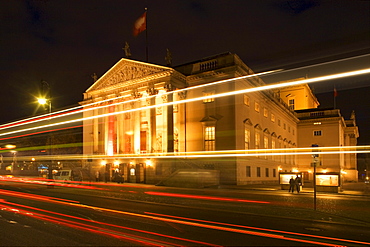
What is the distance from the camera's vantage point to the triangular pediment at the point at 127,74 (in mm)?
41200

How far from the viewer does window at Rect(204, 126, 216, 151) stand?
39281mm

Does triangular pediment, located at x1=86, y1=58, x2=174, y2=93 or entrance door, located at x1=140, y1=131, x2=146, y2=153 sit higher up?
triangular pediment, located at x1=86, y1=58, x2=174, y2=93

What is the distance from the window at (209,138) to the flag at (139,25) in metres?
15.0

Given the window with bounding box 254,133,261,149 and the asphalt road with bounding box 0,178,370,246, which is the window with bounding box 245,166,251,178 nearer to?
the window with bounding box 254,133,261,149

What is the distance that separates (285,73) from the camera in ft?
72.5

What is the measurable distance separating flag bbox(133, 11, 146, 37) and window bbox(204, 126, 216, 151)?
14957 mm

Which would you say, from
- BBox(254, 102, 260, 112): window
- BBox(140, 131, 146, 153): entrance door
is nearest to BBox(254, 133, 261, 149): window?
BBox(254, 102, 260, 112): window

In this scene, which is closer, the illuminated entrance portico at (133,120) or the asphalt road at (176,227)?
the asphalt road at (176,227)

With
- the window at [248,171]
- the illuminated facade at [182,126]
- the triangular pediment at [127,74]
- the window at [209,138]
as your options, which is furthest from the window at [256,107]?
the triangular pediment at [127,74]

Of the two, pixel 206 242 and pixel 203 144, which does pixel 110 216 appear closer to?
pixel 206 242

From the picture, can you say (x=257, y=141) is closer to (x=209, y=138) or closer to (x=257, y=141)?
(x=257, y=141)

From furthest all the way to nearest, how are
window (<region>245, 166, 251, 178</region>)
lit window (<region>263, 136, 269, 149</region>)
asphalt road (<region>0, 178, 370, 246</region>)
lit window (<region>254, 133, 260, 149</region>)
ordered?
lit window (<region>263, 136, 269, 149</region>)
lit window (<region>254, 133, 260, 149</region>)
window (<region>245, 166, 251, 178</region>)
asphalt road (<region>0, 178, 370, 246</region>)

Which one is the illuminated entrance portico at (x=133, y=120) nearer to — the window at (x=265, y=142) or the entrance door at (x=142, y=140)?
the entrance door at (x=142, y=140)

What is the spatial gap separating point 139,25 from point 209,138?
16.8 meters
